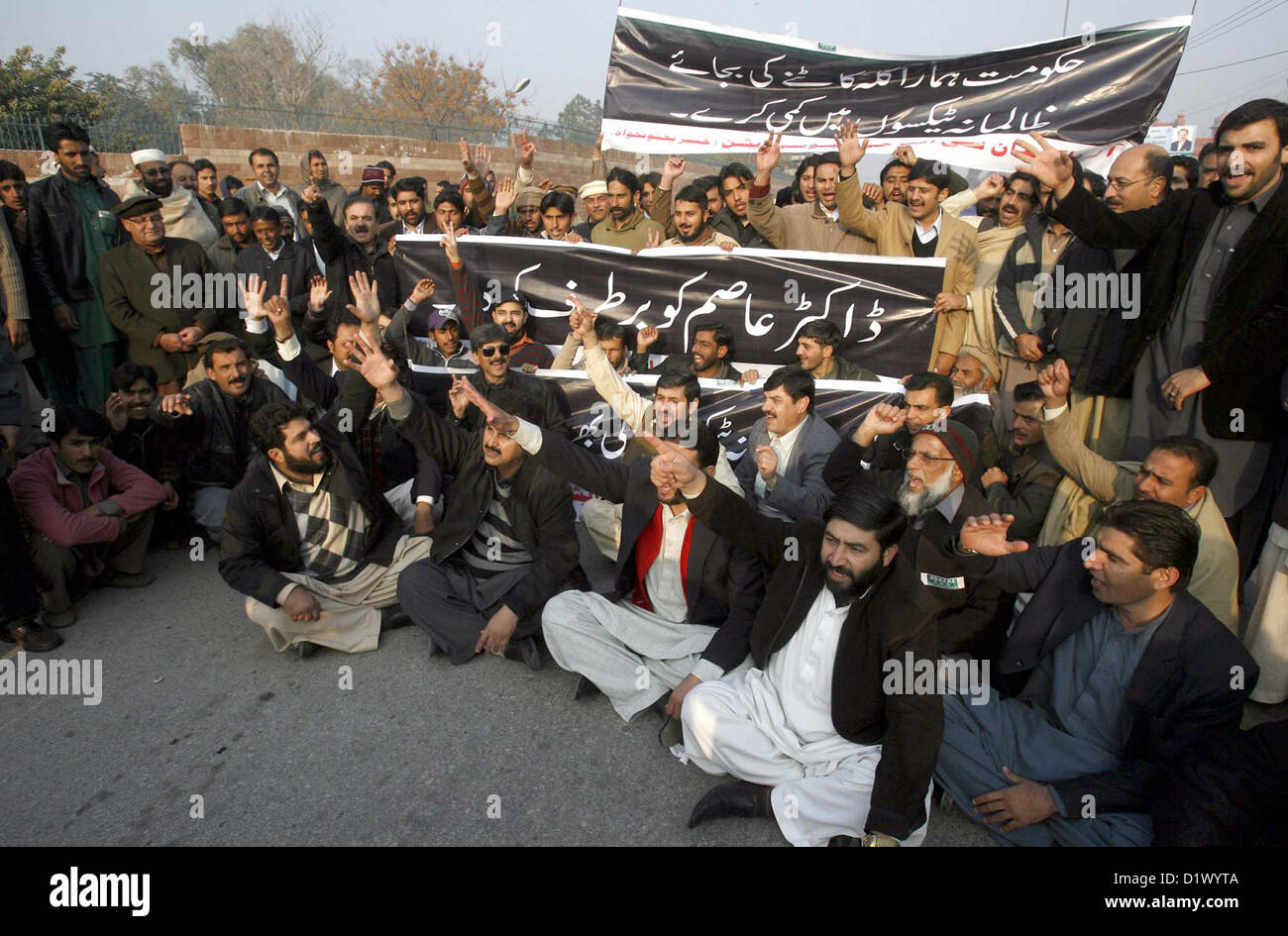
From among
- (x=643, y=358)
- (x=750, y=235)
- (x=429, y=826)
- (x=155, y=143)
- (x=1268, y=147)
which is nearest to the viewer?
(x=429, y=826)

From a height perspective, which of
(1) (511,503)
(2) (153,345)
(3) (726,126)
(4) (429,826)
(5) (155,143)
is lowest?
(4) (429,826)

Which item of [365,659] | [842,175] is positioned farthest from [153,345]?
[842,175]

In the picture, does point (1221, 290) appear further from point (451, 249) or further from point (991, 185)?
point (451, 249)

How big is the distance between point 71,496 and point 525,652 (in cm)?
259

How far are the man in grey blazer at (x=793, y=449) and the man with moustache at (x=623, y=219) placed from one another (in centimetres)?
235

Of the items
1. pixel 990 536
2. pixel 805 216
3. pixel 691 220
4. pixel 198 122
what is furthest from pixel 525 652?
pixel 198 122

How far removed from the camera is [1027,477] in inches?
160

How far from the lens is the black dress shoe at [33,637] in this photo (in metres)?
3.64

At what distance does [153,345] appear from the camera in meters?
5.45

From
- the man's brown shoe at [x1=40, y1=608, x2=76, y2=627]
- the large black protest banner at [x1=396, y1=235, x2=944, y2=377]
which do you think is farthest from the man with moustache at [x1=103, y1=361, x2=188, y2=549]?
the large black protest banner at [x1=396, y1=235, x2=944, y2=377]

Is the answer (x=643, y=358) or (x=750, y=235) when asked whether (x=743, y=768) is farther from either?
(x=750, y=235)

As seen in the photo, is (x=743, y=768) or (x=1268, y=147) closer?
(x=743, y=768)

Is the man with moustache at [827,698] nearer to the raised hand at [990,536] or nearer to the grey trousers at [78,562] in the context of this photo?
the raised hand at [990,536]

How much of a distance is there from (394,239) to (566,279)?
132cm
